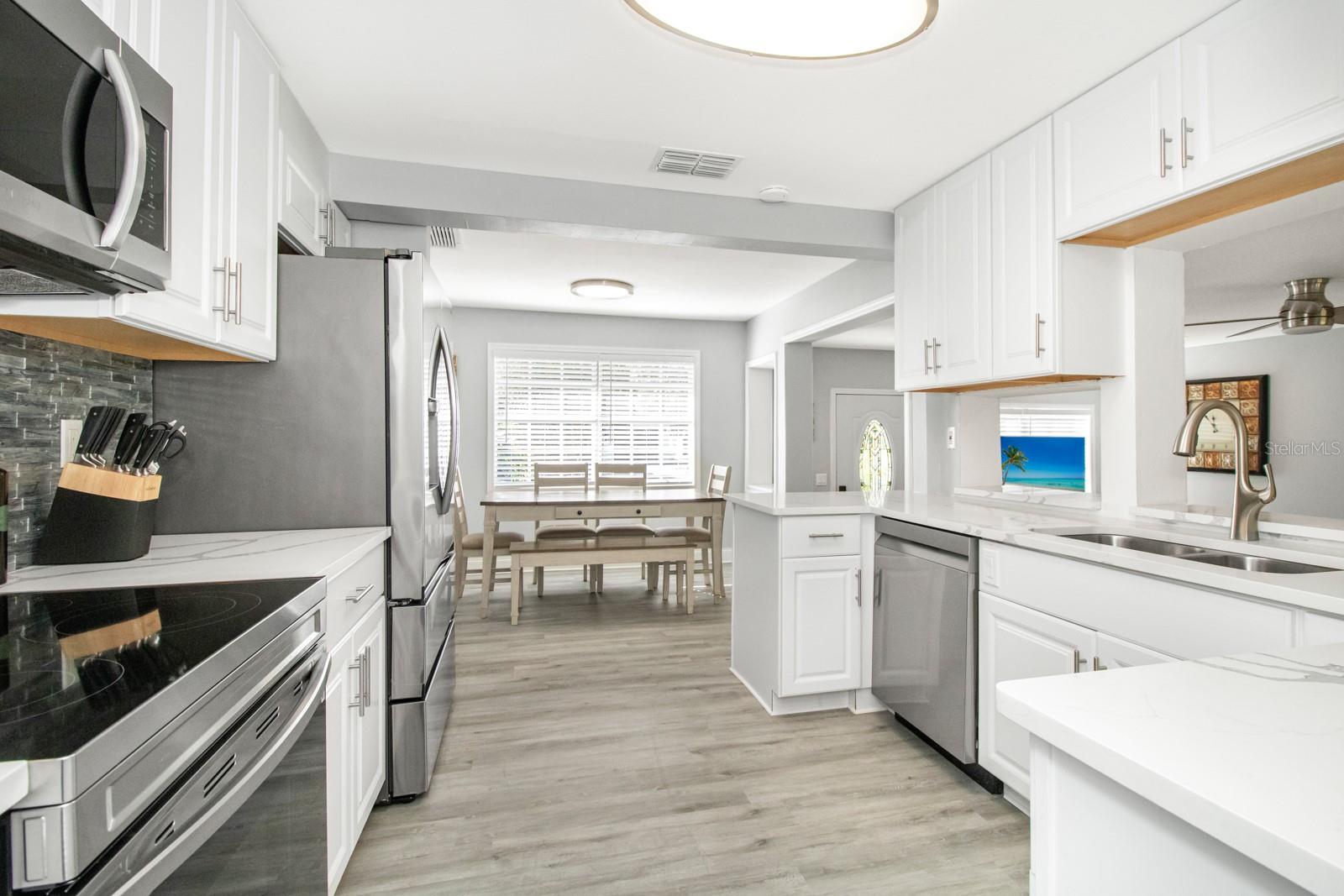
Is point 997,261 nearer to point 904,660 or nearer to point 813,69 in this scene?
point 813,69

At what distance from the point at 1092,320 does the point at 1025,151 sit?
Result: 27.1 inches

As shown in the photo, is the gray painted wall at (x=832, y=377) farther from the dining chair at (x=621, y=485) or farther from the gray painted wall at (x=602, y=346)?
the dining chair at (x=621, y=485)

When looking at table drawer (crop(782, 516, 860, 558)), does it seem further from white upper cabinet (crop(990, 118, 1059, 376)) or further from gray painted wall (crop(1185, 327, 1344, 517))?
gray painted wall (crop(1185, 327, 1344, 517))

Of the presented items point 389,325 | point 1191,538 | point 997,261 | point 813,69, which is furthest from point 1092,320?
point 389,325

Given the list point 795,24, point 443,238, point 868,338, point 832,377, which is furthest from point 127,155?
point 832,377

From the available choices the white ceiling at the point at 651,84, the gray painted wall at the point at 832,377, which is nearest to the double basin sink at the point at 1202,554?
the white ceiling at the point at 651,84

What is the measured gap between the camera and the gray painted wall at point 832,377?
7238mm

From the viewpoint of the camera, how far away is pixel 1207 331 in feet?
10.8

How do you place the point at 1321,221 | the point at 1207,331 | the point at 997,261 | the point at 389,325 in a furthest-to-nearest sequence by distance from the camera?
the point at 1207,331, the point at 997,261, the point at 1321,221, the point at 389,325

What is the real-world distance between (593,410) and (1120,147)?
470cm

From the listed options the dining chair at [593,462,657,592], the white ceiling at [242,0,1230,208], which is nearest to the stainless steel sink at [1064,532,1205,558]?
the white ceiling at [242,0,1230,208]

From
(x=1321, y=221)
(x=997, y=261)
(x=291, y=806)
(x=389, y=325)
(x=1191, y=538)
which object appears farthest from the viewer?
(x=997, y=261)

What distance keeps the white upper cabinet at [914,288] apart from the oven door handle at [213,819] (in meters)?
2.77

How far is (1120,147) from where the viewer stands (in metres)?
2.14
